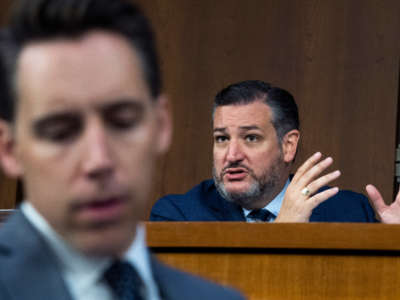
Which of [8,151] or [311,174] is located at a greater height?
[8,151]

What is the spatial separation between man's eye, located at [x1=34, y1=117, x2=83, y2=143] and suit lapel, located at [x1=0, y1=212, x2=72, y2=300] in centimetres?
10

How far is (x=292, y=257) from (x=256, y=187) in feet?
3.23

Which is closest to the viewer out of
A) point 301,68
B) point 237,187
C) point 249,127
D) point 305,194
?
point 305,194

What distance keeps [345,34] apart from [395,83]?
1.23ft

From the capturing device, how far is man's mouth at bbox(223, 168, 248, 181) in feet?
9.86

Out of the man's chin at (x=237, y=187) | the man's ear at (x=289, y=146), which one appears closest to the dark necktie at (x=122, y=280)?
the man's chin at (x=237, y=187)

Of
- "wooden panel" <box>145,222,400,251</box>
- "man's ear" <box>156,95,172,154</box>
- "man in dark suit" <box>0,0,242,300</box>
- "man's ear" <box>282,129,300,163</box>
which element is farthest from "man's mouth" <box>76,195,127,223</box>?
"man's ear" <box>282,129,300,163</box>

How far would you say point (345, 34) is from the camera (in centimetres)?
416

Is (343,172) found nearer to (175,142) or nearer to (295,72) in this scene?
(295,72)

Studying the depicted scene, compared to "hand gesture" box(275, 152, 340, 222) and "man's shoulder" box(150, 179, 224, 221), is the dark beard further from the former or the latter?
"hand gesture" box(275, 152, 340, 222)

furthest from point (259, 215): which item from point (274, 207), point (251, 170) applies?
point (251, 170)

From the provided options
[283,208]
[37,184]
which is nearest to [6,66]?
[37,184]

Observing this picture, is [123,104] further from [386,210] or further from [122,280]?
[386,210]

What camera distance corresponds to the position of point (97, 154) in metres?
0.73
